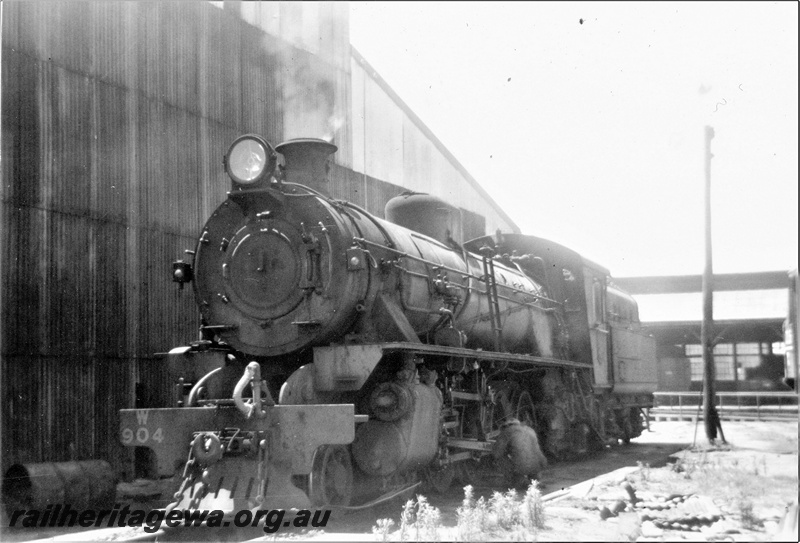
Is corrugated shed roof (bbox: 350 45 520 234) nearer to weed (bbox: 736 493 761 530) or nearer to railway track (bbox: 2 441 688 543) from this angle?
railway track (bbox: 2 441 688 543)

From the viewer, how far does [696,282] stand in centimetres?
3189

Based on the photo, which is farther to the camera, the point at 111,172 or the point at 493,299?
the point at 111,172

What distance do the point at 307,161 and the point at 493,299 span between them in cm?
362

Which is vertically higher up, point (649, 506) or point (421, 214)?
point (421, 214)

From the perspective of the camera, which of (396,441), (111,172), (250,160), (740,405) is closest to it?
(396,441)

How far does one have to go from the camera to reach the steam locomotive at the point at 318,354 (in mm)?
6789

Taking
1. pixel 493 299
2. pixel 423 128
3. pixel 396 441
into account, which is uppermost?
pixel 423 128

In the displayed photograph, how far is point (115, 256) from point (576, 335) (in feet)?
25.1

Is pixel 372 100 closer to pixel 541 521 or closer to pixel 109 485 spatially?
pixel 109 485

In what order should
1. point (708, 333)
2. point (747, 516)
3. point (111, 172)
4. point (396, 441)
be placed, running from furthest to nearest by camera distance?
point (708, 333)
point (111, 172)
point (396, 441)
point (747, 516)

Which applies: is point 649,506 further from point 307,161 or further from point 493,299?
point 307,161

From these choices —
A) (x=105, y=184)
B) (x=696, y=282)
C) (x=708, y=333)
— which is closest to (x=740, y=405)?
(x=696, y=282)

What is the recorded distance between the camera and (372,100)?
17.6 metres

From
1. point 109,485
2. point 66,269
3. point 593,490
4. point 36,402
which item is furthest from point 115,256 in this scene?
point 593,490
